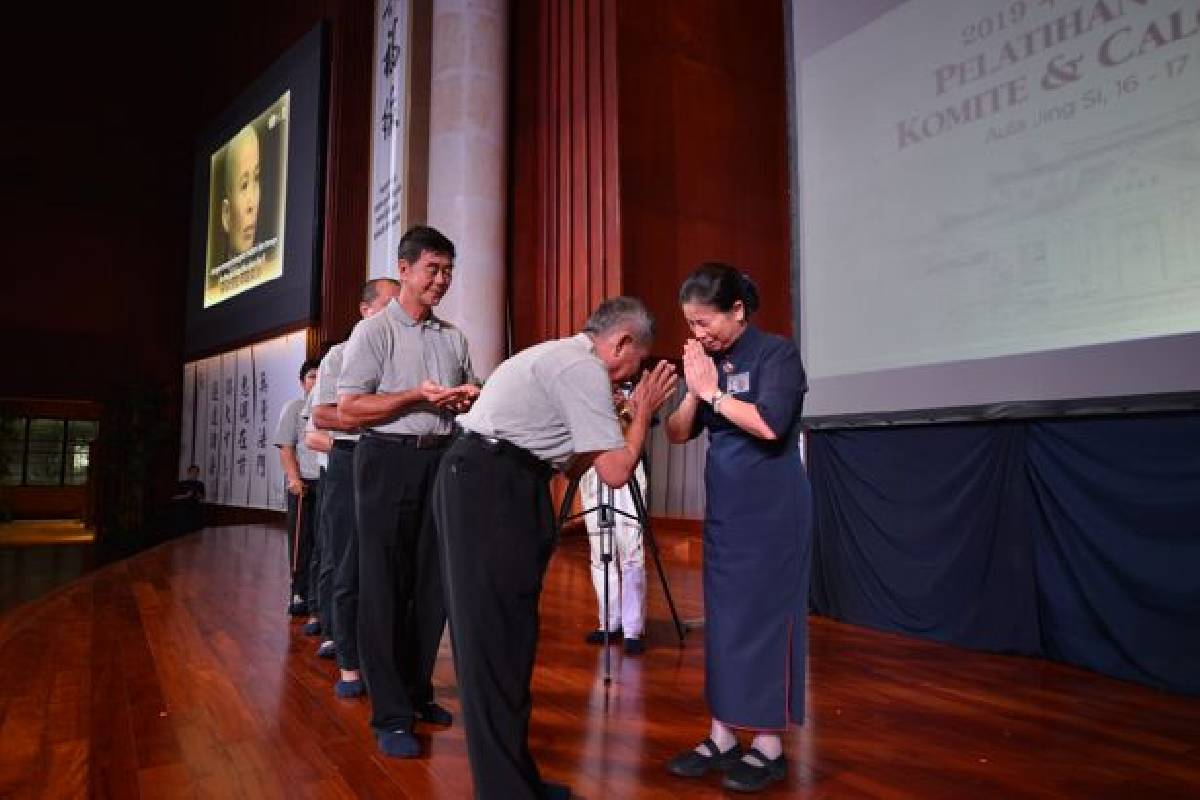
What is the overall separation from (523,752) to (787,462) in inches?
33.8

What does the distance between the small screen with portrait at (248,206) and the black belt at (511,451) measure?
841cm

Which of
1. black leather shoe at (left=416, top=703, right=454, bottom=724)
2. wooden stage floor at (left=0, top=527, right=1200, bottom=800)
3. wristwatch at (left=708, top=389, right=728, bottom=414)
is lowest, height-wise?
wooden stage floor at (left=0, top=527, right=1200, bottom=800)

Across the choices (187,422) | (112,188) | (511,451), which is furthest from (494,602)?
(112,188)

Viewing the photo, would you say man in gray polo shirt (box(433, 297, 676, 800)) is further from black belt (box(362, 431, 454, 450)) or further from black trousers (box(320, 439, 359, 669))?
black trousers (box(320, 439, 359, 669))

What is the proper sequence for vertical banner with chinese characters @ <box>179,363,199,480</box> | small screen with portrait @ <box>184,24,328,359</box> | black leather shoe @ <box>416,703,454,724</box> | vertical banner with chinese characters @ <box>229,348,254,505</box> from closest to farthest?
black leather shoe @ <box>416,703,454,724</box>
small screen with portrait @ <box>184,24,328,359</box>
vertical banner with chinese characters @ <box>229,348,254,505</box>
vertical banner with chinese characters @ <box>179,363,199,480</box>

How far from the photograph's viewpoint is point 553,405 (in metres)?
1.50

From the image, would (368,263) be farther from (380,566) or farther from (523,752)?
(523,752)

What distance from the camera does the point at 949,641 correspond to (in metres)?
3.35

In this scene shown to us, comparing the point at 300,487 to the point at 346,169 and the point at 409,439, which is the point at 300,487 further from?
the point at 346,169

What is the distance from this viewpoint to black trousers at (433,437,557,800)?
1.42m

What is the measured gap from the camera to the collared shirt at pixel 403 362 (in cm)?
212

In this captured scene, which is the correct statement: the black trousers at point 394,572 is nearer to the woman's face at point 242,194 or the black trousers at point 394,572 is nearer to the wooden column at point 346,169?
the wooden column at point 346,169

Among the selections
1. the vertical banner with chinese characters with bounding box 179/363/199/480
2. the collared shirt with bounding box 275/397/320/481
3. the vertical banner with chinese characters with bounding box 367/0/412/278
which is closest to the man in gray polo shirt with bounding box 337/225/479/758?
the collared shirt with bounding box 275/397/320/481

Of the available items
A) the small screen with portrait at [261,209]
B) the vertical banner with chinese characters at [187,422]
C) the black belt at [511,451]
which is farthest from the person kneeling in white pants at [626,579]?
the vertical banner with chinese characters at [187,422]
